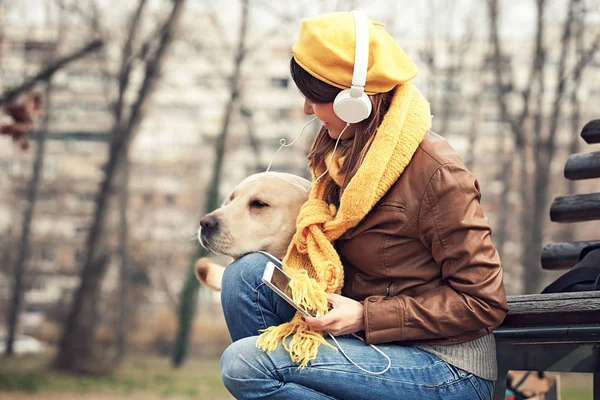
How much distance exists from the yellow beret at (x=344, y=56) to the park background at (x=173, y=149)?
10412 mm

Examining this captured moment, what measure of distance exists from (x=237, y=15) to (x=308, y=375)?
15419 millimetres

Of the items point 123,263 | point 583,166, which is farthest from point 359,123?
point 123,263

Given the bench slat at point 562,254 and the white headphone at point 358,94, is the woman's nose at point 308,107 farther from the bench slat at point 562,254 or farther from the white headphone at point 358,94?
the bench slat at point 562,254

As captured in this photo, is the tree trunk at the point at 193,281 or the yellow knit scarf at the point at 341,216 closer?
the yellow knit scarf at the point at 341,216

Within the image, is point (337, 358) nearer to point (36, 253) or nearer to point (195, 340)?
point (195, 340)

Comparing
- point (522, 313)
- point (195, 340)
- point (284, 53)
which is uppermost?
point (522, 313)

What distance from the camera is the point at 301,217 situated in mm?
2008

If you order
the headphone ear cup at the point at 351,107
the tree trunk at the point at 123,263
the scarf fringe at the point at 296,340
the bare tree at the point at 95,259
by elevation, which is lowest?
the tree trunk at the point at 123,263

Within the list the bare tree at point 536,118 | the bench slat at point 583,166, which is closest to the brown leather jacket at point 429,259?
the bench slat at point 583,166

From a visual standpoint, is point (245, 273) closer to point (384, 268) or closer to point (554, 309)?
point (384, 268)

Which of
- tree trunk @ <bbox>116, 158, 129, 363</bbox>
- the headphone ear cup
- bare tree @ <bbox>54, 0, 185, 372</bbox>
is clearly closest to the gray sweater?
the headphone ear cup

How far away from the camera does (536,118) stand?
15797 mm

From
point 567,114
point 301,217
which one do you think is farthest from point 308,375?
point 567,114

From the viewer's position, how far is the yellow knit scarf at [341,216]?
1.82 m
